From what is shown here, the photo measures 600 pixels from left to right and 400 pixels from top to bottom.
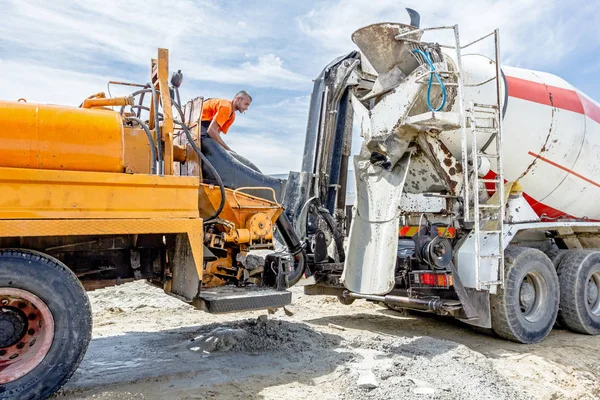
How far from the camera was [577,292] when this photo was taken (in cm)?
626

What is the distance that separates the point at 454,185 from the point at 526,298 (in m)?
1.47

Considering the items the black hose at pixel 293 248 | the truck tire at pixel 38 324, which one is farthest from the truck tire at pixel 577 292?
the truck tire at pixel 38 324

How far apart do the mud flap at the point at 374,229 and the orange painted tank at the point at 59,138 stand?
104 inches

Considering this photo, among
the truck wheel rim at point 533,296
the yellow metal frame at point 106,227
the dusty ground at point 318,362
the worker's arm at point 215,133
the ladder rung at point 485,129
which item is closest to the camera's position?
the yellow metal frame at point 106,227

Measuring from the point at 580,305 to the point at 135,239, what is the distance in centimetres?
516

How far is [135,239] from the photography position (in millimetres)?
4148

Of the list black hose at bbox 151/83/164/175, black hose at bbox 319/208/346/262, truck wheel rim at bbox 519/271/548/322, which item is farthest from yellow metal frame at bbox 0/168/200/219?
truck wheel rim at bbox 519/271/548/322

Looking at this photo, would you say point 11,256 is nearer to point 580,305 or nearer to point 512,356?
point 512,356

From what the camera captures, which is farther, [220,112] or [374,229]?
[374,229]

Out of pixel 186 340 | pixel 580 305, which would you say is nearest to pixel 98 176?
pixel 186 340

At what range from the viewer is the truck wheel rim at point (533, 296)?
19.1 feet

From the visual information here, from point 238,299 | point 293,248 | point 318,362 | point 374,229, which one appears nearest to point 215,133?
point 293,248

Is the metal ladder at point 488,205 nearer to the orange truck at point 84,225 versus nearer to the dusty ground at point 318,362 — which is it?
the dusty ground at point 318,362

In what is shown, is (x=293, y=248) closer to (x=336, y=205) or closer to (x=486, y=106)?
(x=336, y=205)
